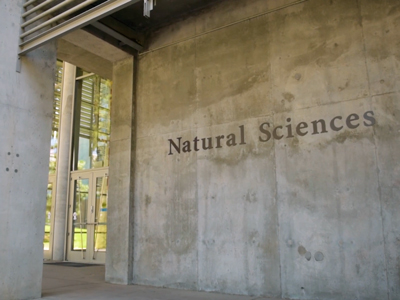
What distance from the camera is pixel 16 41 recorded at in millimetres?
5258

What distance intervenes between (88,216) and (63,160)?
1947 mm

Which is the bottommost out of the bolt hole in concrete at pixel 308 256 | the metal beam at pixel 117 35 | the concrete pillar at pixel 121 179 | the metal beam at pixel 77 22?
the bolt hole in concrete at pixel 308 256

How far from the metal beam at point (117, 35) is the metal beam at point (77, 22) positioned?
1372 millimetres

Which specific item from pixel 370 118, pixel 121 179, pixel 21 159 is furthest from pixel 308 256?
pixel 21 159

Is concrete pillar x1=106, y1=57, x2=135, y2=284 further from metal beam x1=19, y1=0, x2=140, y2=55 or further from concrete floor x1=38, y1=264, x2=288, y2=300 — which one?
metal beam x1=19, y1=0, x2=140, y2=55

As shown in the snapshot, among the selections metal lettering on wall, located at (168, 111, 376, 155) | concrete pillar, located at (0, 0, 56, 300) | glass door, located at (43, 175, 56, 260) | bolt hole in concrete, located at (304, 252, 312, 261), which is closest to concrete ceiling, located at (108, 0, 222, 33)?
concrete pillar, located at (0, 0, 56, 300)

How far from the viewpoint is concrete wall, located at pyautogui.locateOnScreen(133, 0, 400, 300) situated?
15.0 feet

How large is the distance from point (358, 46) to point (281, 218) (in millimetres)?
2544

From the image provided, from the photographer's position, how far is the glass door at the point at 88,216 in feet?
31.1

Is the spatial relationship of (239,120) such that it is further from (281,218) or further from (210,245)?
(210,245)

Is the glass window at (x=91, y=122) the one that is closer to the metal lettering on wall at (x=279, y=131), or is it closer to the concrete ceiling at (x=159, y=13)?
the concrete ceiling at (x=159, y=13)

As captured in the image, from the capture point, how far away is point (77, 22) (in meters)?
4.73

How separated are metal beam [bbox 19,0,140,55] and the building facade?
0.99 ft

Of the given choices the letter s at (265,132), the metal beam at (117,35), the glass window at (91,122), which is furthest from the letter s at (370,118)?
the glass window at (91,122)
